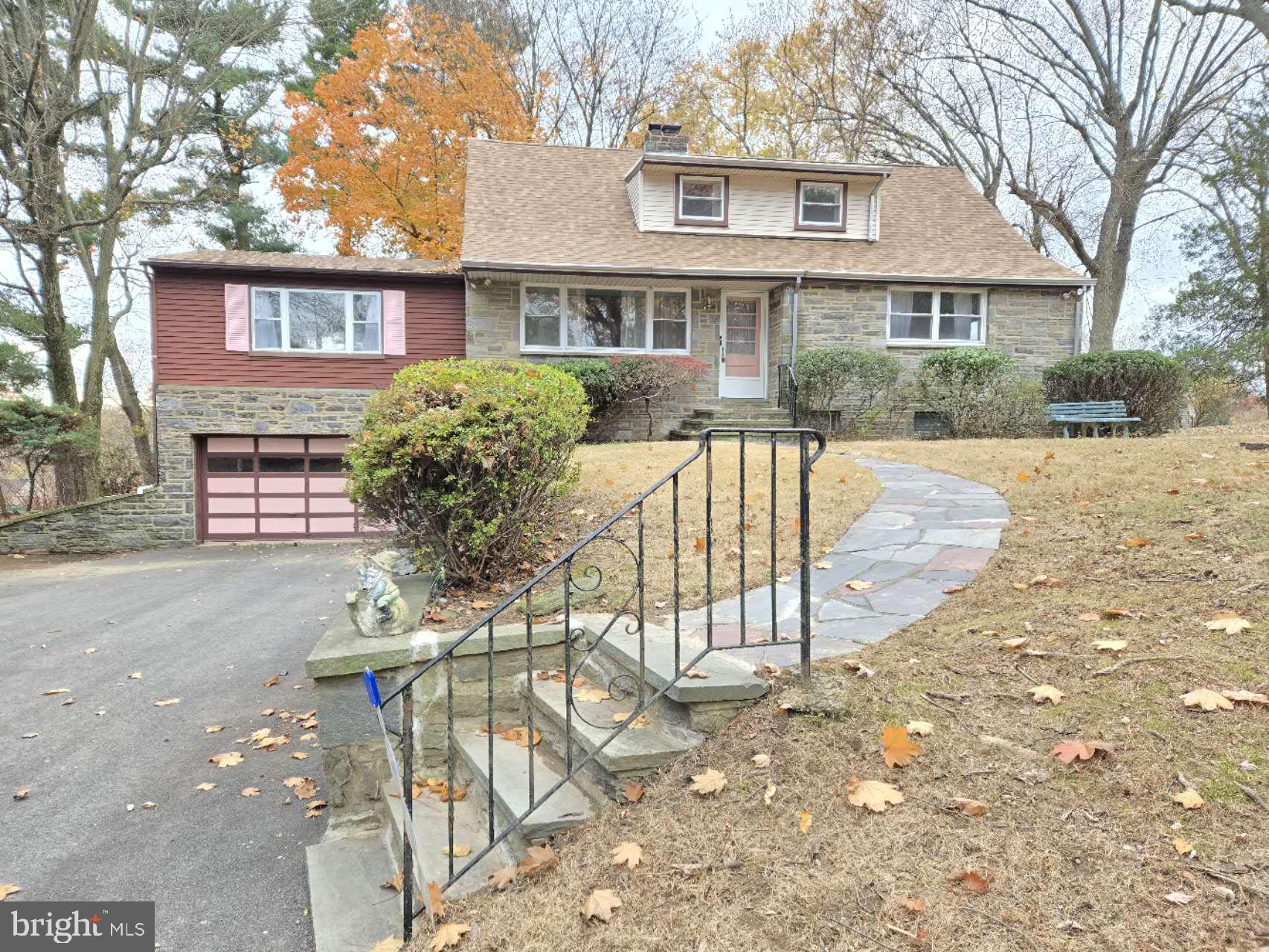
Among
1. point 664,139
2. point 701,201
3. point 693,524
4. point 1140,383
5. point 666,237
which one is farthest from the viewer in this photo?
point 664,139

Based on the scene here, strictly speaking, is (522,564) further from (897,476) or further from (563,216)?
(563,216)

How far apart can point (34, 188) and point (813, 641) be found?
16050 mm

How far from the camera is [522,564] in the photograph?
457 cm

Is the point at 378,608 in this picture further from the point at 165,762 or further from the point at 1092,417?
the point at 1092,417

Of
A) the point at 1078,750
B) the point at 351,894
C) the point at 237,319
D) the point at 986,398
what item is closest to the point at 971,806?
the point at 1078,750

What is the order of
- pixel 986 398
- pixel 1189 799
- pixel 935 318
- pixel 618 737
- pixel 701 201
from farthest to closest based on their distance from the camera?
pixel 701 201 < pixel 935 318 < pixel 986 398 < pixel 618 737 < pixel 1189 799

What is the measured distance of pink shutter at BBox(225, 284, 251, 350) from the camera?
13484 millimetres

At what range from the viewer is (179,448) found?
43.8 feet

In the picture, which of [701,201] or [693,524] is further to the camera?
[701,201]

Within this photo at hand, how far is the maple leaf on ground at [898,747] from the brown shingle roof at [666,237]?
12.0m

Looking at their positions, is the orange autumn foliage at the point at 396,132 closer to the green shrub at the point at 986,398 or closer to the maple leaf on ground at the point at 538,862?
the green shrub at the point at 986,398

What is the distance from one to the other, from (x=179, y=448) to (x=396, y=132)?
33.3ft

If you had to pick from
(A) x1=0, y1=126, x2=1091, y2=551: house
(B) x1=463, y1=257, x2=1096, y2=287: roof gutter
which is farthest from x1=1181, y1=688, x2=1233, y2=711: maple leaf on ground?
(B) x1=463, y1=257, x2=1096, y2=287: roof gutter

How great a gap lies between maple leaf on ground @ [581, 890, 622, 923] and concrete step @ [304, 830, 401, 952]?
0.91 m
